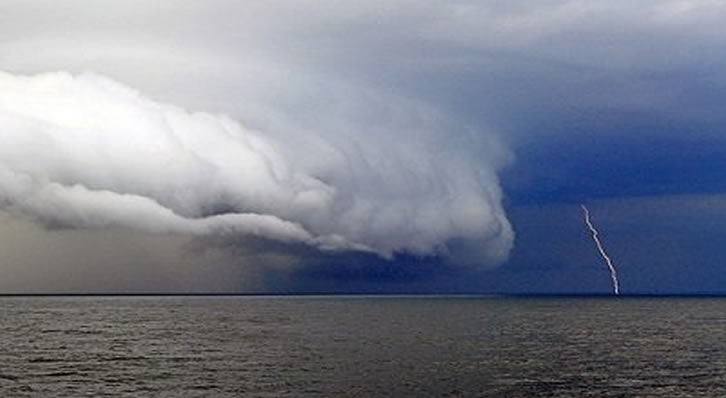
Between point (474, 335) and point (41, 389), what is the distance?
87275mm

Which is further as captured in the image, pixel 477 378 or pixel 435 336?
pixel 435 336

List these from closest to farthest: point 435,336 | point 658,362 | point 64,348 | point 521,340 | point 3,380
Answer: point 3,380 → point 658,362 → point 64,348 → point 521,340 → point 435,336

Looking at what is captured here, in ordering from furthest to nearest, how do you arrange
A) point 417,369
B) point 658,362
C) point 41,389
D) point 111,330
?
point 111,330
point 658,362
point 417,369
point 41,389

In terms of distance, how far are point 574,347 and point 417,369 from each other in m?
39.8

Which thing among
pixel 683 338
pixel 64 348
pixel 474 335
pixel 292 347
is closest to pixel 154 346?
pixel 64 348

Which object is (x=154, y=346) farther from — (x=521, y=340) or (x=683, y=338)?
(x=683, y=338)

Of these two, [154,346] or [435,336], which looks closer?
[154,346]

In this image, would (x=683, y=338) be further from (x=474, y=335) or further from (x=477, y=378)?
(x=477, y=378)

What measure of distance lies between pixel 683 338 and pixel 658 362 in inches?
1857

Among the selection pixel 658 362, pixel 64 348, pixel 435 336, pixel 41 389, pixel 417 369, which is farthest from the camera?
pixel 435 336

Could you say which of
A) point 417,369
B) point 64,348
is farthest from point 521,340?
point 64,348

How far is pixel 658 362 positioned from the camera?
9975 centimetres

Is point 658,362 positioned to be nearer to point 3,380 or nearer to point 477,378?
point 477,378

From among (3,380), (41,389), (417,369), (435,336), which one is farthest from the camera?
(435,336)
